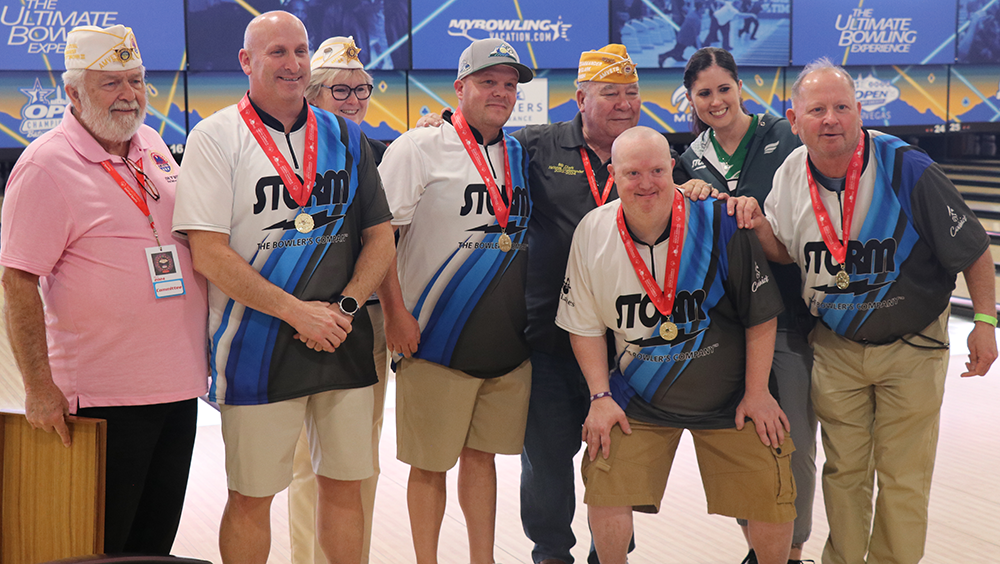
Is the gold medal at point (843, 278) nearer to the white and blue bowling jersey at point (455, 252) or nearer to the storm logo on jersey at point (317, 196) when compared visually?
the white and blue bowling jersey at point (455, 252)

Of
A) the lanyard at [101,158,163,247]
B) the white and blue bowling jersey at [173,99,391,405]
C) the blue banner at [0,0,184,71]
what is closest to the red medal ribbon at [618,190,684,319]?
the white and blue bowling jersey at [173,99,391,405]

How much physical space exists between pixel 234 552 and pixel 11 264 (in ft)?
2.83

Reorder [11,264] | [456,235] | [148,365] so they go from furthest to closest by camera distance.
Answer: [456,235]
[148,365]
[11,264]

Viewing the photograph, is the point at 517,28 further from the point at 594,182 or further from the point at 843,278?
the point at 843,278

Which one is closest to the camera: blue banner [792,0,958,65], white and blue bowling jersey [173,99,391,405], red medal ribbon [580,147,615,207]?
white and blue bowling jersey [173,99,391,405]

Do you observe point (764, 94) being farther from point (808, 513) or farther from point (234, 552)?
point (234, 552)

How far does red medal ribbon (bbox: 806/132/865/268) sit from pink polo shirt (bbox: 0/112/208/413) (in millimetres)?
1662

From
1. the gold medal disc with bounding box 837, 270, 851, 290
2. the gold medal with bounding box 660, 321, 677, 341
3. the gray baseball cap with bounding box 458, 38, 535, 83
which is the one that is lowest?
the gold medal with bounding box 660, 321, 677, 341

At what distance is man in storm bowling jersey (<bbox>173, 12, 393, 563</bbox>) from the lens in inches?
83.3

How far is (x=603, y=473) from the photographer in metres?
2.44

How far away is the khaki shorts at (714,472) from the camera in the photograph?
2.38 m

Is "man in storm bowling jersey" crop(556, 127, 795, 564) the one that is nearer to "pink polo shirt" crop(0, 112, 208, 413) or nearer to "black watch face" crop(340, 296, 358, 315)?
"black watch face" crop(340, 296, 358, 315)

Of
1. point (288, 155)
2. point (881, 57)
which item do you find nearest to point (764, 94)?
point (881, 57)

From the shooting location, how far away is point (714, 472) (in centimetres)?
246
